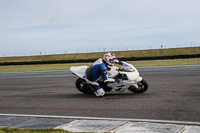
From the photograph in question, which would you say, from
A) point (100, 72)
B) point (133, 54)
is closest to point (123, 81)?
point (100, 72)

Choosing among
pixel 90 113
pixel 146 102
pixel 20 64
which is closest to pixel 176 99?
pixel 146 102

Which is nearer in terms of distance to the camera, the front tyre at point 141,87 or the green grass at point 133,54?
the front tyre at point 141,87

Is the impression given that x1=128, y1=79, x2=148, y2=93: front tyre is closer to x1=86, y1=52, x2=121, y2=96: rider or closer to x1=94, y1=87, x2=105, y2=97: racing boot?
x1=86, y1=52, x2=121, y2=96: rider

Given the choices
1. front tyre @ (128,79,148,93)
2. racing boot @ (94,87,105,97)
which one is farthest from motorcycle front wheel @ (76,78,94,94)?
front tyre @ (128,79,148,93)

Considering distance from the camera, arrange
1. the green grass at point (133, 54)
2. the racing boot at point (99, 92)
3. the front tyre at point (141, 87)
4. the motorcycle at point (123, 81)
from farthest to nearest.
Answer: the green grass at point (133, 54), the front tyre at point (141, 87), the racing boot at point (99, 92), the motorcycle at point (123, 81)

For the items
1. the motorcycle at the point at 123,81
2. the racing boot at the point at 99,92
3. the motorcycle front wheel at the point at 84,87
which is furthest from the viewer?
the motorcycle front wheel at the point at 84,87

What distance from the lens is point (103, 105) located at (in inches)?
338

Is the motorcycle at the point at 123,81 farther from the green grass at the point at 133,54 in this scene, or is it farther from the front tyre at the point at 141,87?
the green grass at the point at 133,54

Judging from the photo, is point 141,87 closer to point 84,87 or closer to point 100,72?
point 100,72

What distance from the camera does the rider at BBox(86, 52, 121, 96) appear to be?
1033 cm

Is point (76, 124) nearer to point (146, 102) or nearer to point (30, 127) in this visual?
point (30, 127)

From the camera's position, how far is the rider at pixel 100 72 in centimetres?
1033

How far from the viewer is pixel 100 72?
10.5 meters

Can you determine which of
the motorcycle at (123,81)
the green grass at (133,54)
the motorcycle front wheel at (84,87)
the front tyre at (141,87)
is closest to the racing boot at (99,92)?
the motorcycle at (123,81)
